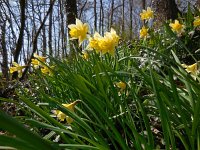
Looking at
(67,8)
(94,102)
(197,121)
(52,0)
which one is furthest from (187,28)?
(67,8)

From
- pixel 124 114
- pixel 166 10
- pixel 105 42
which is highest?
pixel 166 10

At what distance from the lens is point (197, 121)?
0.95 m

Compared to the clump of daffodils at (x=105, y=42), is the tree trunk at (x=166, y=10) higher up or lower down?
higher up

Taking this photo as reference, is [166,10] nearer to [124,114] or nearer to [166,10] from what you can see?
[166,10]

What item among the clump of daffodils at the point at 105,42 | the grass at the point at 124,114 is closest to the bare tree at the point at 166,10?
the grass at the point at 124,114

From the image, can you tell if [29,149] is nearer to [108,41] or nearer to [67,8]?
[108,41]

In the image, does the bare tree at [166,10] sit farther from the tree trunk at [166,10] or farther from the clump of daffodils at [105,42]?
the clump of daffodils at [105,42]

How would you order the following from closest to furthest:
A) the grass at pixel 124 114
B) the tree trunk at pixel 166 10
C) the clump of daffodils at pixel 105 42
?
the grass at pixel 124 114
the clump of daffodils at pixel 105 42
the tree trunk at pixel 166 10

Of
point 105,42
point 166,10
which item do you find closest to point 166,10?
point 166,10

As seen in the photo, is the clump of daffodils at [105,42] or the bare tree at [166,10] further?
the bare tree at [166,10]

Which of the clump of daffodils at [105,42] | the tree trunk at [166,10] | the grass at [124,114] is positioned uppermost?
the tree trunk at [166,10]

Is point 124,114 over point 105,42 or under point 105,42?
under

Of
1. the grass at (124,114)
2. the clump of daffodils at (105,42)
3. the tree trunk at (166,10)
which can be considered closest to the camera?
the grass at (124,114)

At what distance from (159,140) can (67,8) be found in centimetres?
573
